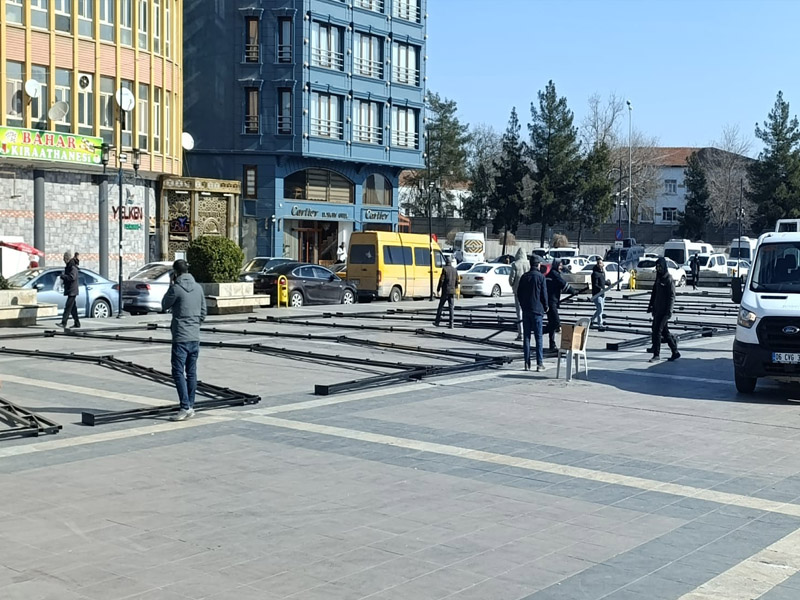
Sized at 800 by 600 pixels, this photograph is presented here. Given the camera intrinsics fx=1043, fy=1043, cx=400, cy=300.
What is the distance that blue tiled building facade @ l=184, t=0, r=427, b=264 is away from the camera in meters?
52.7

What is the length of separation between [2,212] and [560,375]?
1020 inches

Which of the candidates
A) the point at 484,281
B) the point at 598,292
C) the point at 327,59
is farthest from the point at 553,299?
the point at 327,59

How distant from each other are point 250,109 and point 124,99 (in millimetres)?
14194

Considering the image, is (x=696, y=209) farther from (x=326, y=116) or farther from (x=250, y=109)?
(x=250, y=109)

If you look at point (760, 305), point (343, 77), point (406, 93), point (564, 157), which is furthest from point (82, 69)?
point (564, 157)

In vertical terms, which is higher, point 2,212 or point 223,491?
point 2,212

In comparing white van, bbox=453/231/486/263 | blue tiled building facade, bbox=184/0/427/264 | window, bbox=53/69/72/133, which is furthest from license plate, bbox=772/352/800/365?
white van, bbox=453/231/486/263

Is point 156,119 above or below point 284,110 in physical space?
Answer: below

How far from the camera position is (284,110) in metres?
53.0

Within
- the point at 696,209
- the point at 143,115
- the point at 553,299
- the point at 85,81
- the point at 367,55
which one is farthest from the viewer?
the point at 696,209

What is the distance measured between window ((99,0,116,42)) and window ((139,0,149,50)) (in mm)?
1628

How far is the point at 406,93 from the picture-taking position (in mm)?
59375

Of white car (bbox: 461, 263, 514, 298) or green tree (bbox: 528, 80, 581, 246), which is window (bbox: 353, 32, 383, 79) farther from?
green tree (bbox: 528, 80, 581, 246)

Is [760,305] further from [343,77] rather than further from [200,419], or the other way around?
[343,77]
